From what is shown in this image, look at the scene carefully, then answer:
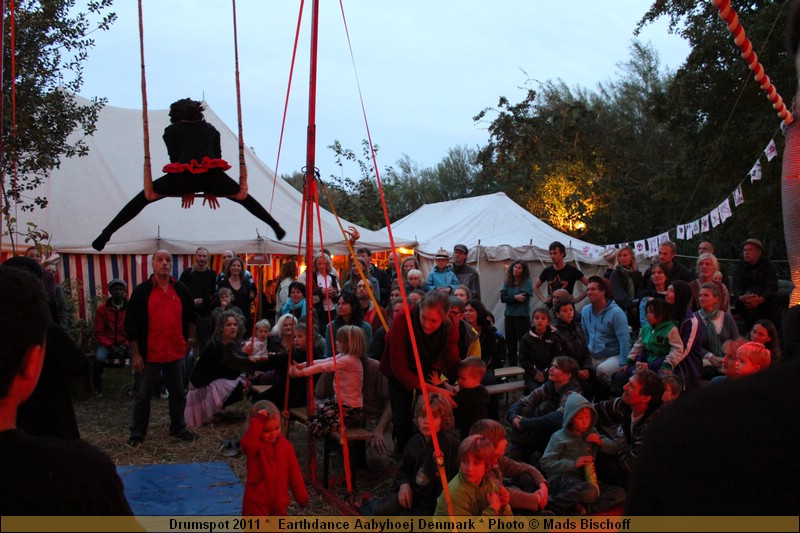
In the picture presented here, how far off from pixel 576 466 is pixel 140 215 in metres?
8.03

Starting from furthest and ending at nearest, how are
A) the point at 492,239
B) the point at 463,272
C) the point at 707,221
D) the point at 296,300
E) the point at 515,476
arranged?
the point at 492,239 < the point at 707,221 < the point at 463,272 < the point at 296,300 < the point at 515,476

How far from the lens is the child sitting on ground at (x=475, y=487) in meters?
3.27

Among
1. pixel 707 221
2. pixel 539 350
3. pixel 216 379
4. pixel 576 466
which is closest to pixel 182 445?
pixel 216 379

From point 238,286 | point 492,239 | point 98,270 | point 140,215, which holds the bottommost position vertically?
point 238,286

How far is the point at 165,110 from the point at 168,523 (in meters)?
9.81

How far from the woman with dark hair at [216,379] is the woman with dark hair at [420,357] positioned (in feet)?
6.23

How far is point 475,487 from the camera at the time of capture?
331 cm

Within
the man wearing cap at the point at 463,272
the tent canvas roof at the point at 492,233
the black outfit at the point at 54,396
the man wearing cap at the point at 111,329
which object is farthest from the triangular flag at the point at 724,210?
the black outfit at the point at 54,396

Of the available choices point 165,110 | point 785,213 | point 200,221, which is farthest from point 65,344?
point 165,110

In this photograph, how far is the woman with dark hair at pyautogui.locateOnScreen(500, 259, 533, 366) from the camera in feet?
24.7

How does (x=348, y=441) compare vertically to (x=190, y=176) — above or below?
below

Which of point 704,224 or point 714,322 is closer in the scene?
point 714,322

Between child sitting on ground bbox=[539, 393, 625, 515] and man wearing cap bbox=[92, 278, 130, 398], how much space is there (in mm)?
5083

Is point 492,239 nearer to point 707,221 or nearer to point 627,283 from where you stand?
point 707,221
